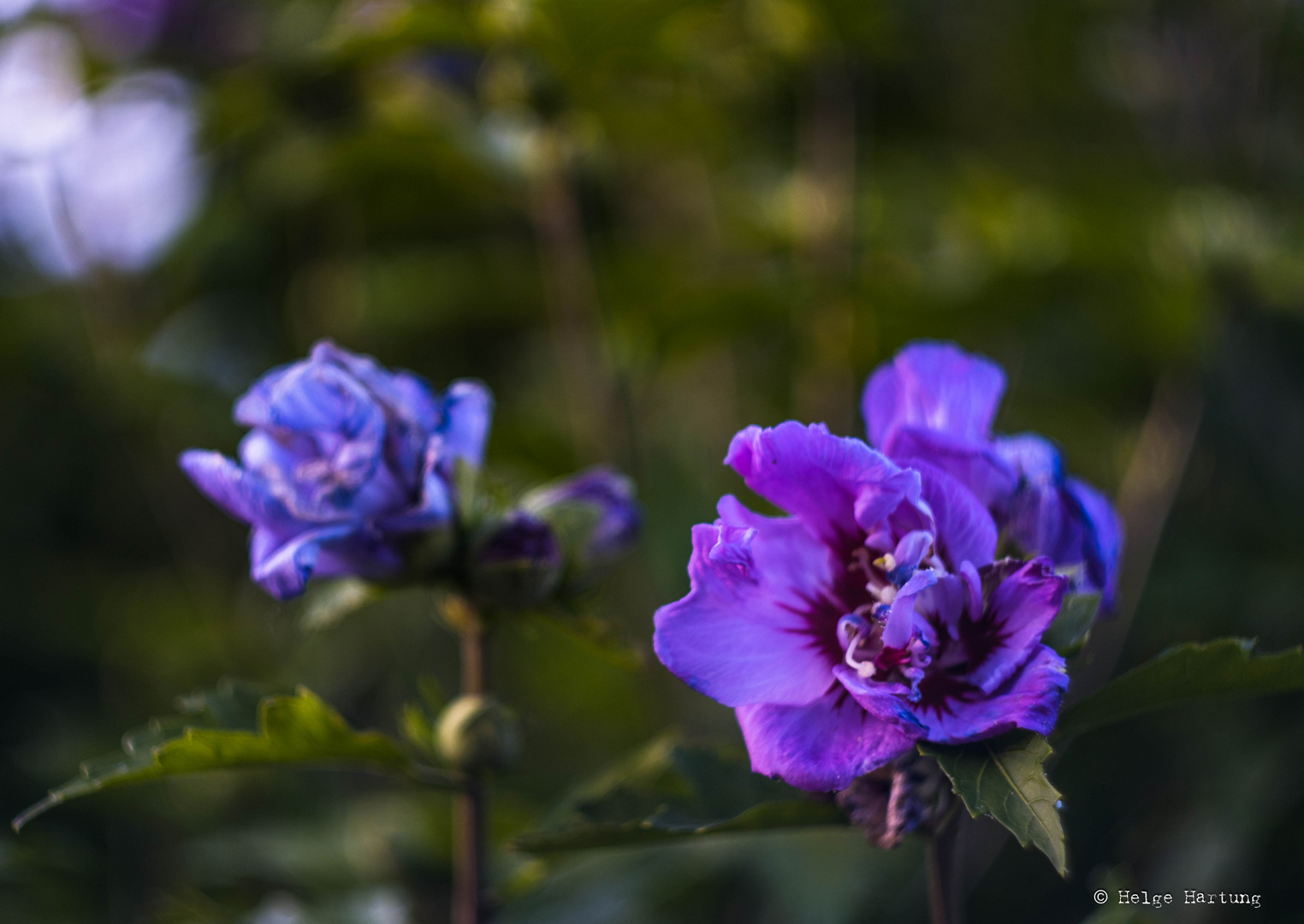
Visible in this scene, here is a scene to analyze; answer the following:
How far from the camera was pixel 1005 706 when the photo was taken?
594mm

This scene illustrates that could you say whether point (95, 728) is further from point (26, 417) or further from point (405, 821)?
point (26, 417)

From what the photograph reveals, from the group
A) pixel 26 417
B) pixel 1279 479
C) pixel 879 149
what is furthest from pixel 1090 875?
pixel 26 417

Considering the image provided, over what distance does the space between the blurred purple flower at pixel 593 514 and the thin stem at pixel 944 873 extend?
35 centimetres

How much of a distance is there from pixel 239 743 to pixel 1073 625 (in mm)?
548

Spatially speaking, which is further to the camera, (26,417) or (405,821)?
(26,417)

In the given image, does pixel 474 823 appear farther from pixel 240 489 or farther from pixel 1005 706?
pixel 1005 706

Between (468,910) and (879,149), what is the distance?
159cm

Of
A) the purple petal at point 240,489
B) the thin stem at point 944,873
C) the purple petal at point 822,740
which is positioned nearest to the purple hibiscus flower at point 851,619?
the purple petal at point 822,740

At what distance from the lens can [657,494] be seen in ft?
3.92

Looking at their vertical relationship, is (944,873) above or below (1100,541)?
below

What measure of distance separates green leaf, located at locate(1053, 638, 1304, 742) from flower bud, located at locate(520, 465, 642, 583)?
40 centimetres

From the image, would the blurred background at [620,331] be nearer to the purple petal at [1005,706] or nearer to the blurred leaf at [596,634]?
the blurred leaf at [596,634]

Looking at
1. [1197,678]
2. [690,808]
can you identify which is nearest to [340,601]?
[690,808]

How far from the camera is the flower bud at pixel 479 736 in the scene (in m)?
0.83
